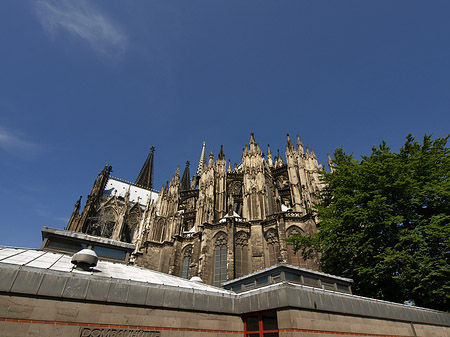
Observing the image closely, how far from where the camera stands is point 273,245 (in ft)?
75.2

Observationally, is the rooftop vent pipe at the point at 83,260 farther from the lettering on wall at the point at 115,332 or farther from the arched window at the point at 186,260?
the arched window at the point at 186,260

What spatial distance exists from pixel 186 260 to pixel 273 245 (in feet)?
34.3

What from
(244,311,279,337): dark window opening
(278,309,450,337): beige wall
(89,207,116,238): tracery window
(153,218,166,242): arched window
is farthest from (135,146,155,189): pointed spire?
(278,309,450,337): beige wall

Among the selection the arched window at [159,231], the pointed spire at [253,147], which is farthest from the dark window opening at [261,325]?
the arched window at [159,231]

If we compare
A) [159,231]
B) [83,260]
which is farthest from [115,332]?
[159,231]

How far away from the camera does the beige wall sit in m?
6.58

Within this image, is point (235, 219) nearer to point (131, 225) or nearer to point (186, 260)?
point (186, 260)

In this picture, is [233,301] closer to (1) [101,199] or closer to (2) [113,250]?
(2) [113,250]

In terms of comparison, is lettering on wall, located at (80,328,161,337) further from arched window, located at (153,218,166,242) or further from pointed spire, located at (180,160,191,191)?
pointed spire, located at (180,160,191,191)

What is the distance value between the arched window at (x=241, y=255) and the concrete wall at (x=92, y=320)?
15.2m

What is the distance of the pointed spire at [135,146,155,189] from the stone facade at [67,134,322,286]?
46283mm

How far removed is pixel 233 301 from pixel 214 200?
2100cm

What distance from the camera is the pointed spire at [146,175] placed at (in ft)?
260

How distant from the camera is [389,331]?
8.71m
